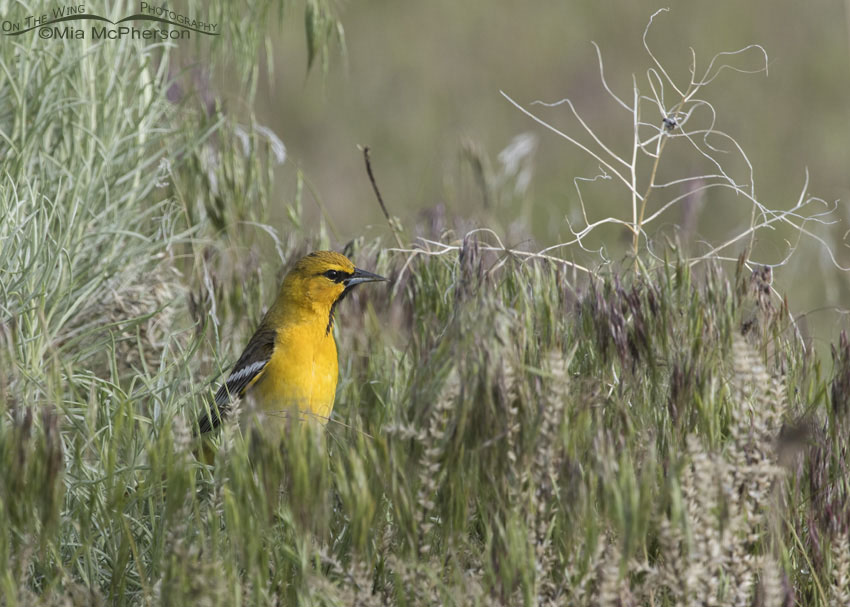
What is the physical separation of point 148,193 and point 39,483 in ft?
8.70

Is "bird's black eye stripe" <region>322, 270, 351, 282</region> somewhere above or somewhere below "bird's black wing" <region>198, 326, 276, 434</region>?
above

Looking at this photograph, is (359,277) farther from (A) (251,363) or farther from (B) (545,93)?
(B) (545,93)

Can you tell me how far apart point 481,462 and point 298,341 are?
6.64 ft

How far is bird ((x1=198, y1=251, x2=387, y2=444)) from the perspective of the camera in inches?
156

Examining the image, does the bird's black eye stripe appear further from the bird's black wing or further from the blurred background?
the blurred background

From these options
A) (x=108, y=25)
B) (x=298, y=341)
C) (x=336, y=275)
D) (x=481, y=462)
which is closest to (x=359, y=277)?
(x=336, y=275)

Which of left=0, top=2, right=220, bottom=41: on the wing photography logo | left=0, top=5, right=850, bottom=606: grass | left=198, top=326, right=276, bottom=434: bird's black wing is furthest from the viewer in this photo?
left=0, top=2, right=220, bottom=41: on the wing photography logo

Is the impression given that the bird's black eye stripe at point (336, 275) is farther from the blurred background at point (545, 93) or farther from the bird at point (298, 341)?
the blurred background at point (545, 93)

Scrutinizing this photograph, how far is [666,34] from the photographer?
14.7 m

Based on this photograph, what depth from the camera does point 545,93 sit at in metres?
14.5

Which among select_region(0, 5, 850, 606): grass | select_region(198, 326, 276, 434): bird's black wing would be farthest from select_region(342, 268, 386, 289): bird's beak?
select_region(198, 326, 276, 434): bird's black wing

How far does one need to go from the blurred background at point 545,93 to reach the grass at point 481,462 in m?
7.24

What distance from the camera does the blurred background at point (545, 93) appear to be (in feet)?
38.4

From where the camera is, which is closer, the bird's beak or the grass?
the grass
